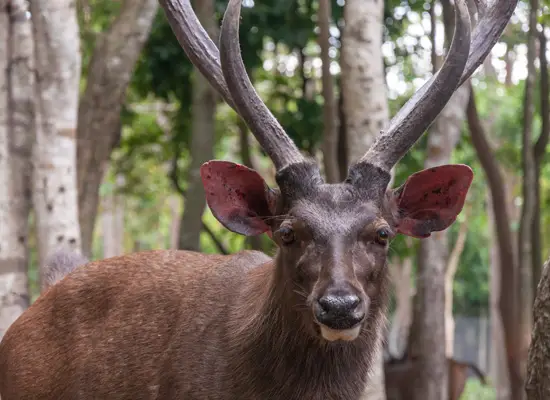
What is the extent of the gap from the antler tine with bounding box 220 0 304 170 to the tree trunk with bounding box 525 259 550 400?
1.26 metres

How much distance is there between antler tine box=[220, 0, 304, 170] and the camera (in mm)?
4145

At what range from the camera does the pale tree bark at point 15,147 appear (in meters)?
6.82

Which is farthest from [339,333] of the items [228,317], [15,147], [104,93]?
[104,93]

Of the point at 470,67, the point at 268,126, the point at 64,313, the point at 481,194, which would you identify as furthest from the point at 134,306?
the point at 481,194

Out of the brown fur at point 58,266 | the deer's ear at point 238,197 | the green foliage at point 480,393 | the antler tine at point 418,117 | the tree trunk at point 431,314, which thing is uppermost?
the antler tine at point 418,117

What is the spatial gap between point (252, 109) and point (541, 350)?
1708 mm

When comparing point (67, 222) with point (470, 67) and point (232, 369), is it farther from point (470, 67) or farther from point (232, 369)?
point (470, 67)

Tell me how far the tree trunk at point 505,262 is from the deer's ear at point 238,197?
6110mm

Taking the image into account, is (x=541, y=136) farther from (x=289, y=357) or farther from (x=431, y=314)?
(x=289, y=357)

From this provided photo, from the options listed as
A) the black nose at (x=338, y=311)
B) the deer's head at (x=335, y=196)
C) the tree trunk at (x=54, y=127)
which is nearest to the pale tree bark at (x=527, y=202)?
the tree trunk at (x=54, y=127)

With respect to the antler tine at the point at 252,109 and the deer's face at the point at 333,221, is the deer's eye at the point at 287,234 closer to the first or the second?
the deer's face at the point at 333,221

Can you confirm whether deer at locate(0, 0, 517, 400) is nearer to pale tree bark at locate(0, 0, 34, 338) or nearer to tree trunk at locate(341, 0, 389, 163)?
pale tree bark at locate(0, 0, 34, 338)

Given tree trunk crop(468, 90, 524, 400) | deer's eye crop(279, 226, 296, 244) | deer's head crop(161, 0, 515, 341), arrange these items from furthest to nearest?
1. tree trunk crop(468, 90, 524, 400)
2. deer's eye crop(279, 226, 296, 244)
3. deer's head crop(161, 0, 515, 341)

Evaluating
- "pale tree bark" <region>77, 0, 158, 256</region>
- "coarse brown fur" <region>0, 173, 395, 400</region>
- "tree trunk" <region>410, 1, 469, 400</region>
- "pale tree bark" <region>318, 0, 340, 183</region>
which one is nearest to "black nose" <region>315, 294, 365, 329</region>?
"coarse brown fur" <region>0, 173, 395, 400</region>
